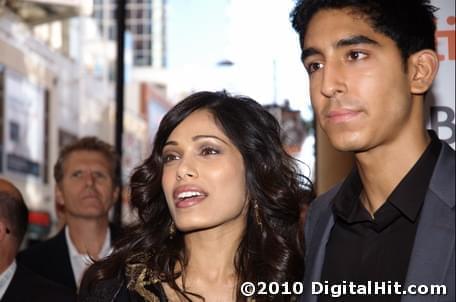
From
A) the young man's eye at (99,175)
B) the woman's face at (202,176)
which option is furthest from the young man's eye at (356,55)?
the young man's eye at (99,175)

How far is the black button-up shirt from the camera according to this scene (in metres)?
1.88

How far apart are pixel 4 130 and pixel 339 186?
37.8 feet

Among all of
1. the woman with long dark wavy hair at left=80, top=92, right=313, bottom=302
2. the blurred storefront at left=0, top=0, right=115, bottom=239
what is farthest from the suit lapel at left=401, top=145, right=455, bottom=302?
the blurred storefront at left=0, top=0, right=115, bottom=239

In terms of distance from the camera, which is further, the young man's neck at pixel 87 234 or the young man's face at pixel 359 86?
the young man's neck at pixel 87 234

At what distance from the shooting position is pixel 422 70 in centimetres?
196

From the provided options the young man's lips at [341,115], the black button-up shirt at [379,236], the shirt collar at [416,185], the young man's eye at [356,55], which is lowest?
the black button-up shirt at [379,236]

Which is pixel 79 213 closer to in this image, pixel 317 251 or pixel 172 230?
pixel 172 230

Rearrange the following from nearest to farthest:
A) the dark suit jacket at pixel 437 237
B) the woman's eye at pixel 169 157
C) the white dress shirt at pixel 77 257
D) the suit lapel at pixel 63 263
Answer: the dark suit jacket at pixel 437 237
the woman's eye at pixel 169 157
the suit lapel at pixel 63 263
the white dress shirt at pixel 77 257

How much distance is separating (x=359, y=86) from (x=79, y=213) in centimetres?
245

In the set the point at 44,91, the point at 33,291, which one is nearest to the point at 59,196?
the point at 33,291

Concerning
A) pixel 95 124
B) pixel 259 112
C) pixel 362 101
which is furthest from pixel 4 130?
pixel 362 101

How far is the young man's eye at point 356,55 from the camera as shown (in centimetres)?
192

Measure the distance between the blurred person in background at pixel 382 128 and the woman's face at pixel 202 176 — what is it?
449mm

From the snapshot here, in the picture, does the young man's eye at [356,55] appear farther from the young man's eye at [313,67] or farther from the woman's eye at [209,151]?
the woman's eye at [209,151]
